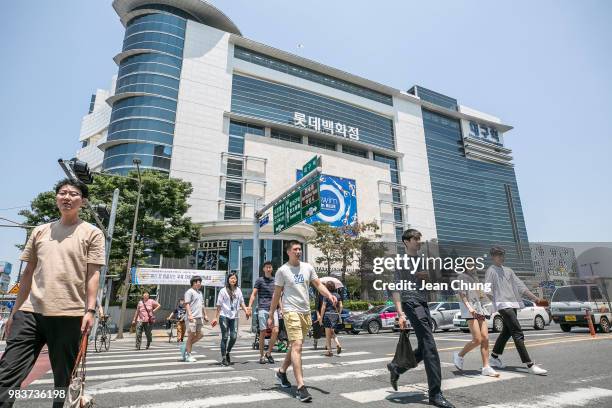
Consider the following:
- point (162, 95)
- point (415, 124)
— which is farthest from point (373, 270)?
point (415, 124)

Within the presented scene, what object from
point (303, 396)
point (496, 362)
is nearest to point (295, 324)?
point (303, 396)

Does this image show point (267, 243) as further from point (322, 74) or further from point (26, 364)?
point (322, 74)

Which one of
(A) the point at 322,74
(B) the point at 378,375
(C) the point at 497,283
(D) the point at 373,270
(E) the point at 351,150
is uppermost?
(A) the point at 322,74

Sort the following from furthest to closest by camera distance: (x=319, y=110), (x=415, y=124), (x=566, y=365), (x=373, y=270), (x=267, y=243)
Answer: (x=415, y=124) < (x=319, y=110) < (x=373, y=270) < (x=267, y=243) < (x=566, y=365)

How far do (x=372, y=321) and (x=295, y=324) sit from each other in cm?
1352

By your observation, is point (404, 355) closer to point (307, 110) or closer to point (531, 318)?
point (531, 318)

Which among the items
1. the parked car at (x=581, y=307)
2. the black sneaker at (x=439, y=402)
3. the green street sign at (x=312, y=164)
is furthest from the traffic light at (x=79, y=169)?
the parked car at (x=581, y=307)

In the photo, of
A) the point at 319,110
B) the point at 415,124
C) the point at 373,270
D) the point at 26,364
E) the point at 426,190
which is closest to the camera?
the point at 26,364

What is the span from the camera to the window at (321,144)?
51.2m

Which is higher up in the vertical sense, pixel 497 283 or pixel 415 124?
pixel 415 124

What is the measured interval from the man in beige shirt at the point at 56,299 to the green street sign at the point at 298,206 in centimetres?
1184

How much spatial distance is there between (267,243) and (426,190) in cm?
4053

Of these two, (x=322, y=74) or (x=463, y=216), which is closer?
(x=322, y=74)

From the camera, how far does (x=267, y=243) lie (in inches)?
1142
